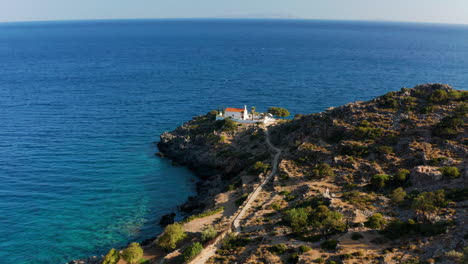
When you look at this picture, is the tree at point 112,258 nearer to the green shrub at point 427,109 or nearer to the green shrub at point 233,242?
the green shrub at point 233,242

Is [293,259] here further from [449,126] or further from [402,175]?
[449,126]

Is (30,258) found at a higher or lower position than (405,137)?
lower

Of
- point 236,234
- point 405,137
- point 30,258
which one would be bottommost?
point 30,258

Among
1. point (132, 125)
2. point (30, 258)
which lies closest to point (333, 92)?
point (132, 125)

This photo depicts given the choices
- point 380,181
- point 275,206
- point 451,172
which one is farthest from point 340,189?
point 451,172

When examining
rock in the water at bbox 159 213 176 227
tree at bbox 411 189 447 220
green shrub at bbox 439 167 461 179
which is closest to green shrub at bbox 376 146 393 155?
green shrub at bbox 439 167 461 179

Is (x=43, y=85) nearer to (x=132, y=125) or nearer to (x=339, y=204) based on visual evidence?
(x=132, y=125)
